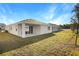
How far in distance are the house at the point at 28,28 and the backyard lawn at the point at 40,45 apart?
7 centimetres

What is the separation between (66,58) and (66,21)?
0.56 m

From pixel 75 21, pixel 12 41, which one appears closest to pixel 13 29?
pixel 12 41

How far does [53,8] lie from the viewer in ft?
10.9

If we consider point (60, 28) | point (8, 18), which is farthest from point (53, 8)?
point (8, 18)

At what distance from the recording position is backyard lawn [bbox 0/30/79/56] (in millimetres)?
3311

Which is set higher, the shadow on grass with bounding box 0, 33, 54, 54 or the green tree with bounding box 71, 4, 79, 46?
the green tree with bounding box 71, 4, 79, 46

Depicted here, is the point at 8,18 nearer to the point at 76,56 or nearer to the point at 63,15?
the point at 63,15

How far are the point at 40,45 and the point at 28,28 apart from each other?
0.32 metres

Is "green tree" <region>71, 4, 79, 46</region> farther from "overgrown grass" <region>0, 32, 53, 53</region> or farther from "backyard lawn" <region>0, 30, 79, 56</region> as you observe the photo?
"overgrown grass" <region>0, 32, 53, 53</region>

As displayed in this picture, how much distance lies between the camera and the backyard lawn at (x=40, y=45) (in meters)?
3.31

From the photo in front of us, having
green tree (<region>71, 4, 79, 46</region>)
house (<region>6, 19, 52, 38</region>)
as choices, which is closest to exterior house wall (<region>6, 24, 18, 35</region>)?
house (<region>6, 19, 52, 38</region>)

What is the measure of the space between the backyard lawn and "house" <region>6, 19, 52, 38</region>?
65mm

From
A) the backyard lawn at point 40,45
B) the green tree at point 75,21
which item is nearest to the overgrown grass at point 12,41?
the backyard lawn at point 40,45

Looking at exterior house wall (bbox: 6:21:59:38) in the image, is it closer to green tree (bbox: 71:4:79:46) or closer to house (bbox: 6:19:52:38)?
house (bbox: 6:19:52:38)
